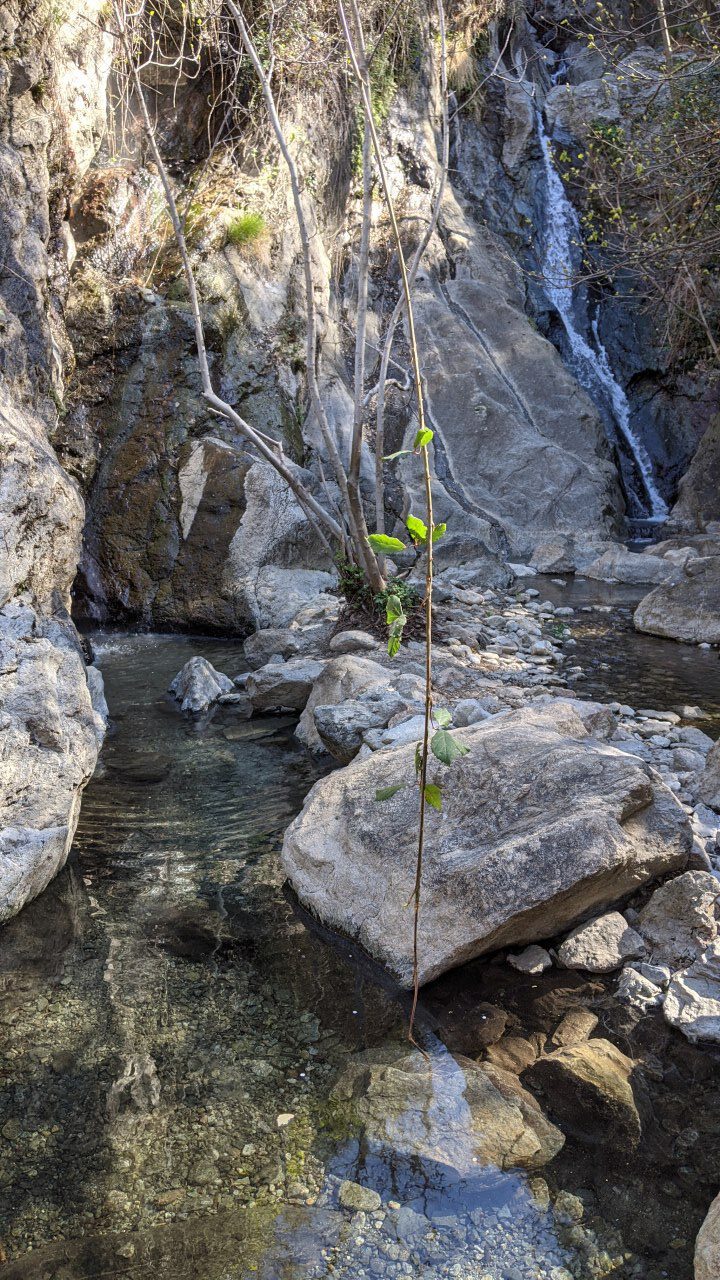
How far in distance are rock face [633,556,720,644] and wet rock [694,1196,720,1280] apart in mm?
6387

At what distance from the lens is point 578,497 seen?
1242 cm

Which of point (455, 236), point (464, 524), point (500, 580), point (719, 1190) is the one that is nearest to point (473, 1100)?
point (719, 1190)

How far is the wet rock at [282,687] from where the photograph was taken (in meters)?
6.36

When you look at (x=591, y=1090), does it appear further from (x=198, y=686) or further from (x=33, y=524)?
(x=198, y=686)

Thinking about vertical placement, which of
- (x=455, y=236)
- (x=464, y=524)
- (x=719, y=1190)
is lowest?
(x=719, y=1190)

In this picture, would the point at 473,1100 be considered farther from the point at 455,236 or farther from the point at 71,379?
the point at 455,236

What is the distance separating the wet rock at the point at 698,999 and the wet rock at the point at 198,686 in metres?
4.10

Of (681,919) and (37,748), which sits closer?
(681,919)

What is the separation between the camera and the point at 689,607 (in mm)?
8031

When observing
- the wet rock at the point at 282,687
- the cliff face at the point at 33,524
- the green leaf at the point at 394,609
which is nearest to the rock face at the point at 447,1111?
the green leaf at the point at 394,609

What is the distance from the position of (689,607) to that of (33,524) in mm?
5761

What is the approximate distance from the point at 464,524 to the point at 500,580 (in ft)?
6.07

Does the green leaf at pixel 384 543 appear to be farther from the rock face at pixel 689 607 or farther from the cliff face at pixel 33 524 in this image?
the rock face at pixel 689 607

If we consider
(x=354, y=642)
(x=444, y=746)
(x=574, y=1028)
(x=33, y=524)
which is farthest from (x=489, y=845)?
(x=354, y=642)
